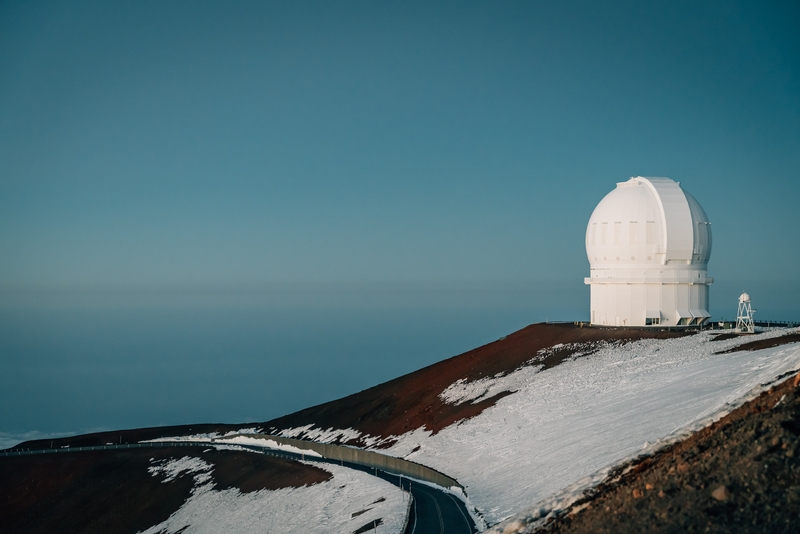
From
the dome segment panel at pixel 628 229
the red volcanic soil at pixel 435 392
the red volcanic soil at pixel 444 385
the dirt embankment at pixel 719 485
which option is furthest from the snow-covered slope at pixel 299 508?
the dome segment panel at pixel 628 229

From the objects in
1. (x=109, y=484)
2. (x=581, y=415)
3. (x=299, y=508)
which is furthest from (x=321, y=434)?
(x=581, y=415)

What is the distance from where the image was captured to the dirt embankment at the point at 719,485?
8375mm

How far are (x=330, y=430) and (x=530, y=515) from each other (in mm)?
33434

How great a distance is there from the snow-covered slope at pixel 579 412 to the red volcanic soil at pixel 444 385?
0.98 meters

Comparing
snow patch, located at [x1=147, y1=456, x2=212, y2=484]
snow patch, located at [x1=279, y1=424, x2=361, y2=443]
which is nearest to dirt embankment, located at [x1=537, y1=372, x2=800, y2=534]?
snow patch, located at [x1=279, y1=424, x2=361, y2=443]

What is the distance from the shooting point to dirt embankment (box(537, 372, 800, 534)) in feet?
27.5

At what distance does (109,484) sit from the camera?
41.5 meters

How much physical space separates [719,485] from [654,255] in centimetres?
3768

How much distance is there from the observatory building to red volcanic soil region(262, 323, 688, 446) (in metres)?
2.70

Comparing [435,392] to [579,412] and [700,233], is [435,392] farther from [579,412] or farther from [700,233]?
[700,233]

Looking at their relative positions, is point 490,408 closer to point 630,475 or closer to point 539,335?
point 539,335

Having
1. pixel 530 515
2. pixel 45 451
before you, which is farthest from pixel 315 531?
pixel 45 451

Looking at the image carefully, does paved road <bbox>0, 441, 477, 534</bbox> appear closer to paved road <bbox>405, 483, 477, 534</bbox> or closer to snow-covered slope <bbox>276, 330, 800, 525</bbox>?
paved road <bbox>405, 483, 477, 534</bbox>

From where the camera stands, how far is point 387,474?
1157 inches
